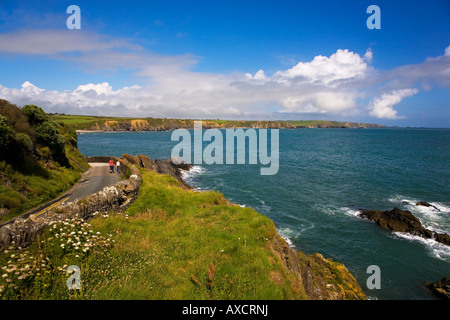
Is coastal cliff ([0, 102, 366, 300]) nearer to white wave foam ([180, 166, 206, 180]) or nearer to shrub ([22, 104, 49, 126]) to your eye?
shrub ([22, 104, 49, 126])

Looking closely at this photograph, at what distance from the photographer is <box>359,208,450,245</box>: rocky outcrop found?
2409 centimetres

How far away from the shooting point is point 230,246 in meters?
10.4

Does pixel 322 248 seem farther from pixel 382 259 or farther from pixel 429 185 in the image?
pixel 429 185

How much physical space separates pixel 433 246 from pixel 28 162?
3939cm

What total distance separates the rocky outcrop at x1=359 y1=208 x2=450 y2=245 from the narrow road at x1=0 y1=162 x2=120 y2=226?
31.0 m

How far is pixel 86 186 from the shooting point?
21.2 m

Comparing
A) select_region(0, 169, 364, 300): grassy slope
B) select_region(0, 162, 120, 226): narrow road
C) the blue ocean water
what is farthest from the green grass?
the blue ocean water

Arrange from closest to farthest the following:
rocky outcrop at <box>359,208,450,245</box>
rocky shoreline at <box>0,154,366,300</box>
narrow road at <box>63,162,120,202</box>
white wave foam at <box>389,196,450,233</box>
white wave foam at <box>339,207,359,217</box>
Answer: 1. rocky shoreline at <box>0,154,366,300</box>
2. narrow road at <box>63,162,120,202</box>
3. rocky outcrop at <box>359,208,450,245</box>
4. white wave foam at <box>389,196,450,233</box>
5. white wave foam at <box>339,207,359,217</box>

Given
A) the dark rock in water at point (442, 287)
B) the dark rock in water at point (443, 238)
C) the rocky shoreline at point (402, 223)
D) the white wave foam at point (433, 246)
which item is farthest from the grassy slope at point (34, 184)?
the dark rock in water at point (443, 238)

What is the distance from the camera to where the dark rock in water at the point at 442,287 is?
16.5 meters

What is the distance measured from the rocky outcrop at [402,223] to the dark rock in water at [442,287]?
8.41 m
